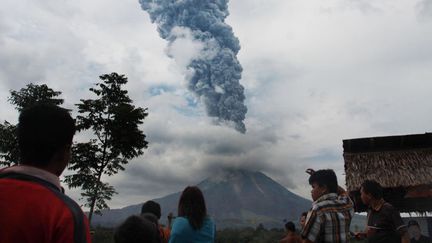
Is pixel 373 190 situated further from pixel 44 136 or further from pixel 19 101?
pixel 19 101

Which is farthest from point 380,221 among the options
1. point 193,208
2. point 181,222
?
point 181,222

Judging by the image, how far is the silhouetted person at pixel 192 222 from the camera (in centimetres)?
363

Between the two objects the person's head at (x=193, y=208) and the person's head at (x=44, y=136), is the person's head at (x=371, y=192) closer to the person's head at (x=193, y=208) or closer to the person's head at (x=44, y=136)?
the person's head at (x=193, y=208)

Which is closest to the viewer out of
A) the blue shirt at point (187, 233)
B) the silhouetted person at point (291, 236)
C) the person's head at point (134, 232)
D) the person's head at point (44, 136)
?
the person's head at point (44, 136)

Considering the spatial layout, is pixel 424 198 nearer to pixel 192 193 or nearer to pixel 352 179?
pixel 352 179

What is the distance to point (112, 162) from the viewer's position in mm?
19797

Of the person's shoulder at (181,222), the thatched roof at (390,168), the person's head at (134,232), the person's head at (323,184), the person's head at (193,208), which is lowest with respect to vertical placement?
the person's head at (134,232)

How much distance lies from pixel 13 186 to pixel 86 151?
18.6 metres

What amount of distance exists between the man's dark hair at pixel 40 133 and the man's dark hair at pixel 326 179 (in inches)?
112

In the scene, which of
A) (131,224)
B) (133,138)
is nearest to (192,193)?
(131,224)

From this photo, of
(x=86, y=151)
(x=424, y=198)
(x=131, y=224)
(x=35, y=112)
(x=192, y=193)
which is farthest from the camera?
(x=86, y=151)

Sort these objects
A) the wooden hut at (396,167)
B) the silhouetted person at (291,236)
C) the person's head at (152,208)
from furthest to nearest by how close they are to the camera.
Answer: the wooden hut at (396,167), the silhouetted person at (291,236), the person's head at (152,208)

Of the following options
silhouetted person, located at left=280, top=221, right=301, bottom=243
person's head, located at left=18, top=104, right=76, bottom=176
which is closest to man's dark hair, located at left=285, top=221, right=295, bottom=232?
silhouetted person, located at left=280, top=221, right=301, bottom=243

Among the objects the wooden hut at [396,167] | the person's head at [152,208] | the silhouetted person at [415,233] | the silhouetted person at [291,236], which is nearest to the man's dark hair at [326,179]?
the person's head at [152,208]
